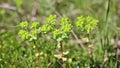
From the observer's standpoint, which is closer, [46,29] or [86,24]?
[46,29]

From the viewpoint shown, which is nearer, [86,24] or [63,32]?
[63,32]

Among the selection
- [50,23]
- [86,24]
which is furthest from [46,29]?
[86,24]

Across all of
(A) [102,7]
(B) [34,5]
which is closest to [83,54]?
(A) [102,7]

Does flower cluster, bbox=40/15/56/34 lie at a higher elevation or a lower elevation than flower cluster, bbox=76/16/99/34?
higher

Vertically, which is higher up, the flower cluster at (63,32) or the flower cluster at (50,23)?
the flower cluster at (50,23)

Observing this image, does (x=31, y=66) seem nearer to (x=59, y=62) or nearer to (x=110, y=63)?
(x=59, y=62)

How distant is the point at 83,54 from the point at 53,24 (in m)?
0.54

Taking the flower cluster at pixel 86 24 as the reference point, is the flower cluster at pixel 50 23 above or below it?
above

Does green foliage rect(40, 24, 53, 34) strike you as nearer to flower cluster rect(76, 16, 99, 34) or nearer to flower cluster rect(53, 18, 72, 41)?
flower cluster rect(53, 18, 72, 41)

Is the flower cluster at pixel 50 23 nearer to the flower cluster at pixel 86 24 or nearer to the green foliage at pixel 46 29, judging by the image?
the green foliage at pixel 46 29

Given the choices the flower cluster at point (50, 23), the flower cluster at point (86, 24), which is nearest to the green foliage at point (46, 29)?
the flower cluster at point (50, 23)

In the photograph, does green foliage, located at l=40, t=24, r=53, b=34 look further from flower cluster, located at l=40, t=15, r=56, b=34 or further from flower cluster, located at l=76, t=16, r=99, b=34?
flower cluster, located at l=76, t=16, r=99, b=34

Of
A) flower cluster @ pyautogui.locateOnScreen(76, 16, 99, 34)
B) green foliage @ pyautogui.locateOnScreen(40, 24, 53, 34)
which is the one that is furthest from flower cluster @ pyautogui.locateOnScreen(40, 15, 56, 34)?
flower cluster @ pyautogui.locateOnScreen(76, 16, 99, 34)

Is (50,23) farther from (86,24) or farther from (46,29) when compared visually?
(86,24)
